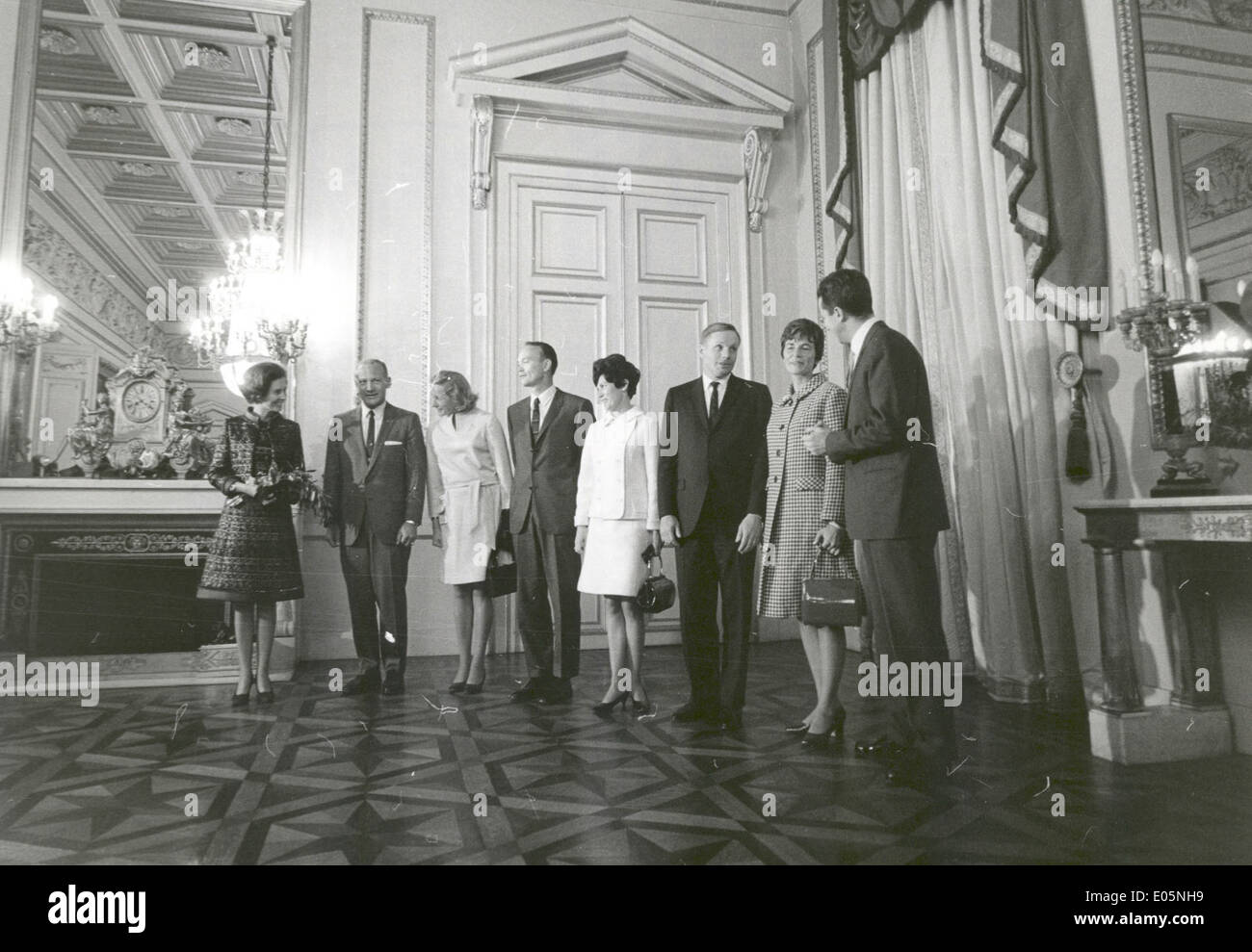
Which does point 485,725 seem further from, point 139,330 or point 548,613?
point 139,330

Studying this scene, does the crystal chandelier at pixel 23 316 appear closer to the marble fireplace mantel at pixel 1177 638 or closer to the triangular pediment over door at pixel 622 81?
the triangular pediment over door at pixel 622 81

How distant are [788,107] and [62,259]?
3.25 metres

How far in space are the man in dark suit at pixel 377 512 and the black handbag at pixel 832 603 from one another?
1555mm

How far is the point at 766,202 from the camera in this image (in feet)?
11.4

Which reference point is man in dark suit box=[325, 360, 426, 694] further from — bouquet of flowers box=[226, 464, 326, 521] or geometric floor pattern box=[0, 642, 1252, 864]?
geometric floor pattern box=[0, 642, 1252, 864]

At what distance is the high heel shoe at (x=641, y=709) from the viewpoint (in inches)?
91.7

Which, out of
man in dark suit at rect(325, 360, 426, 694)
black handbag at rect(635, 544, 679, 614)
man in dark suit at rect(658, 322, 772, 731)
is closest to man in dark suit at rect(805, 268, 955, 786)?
man in dark suit at rect(658, 322, 772, 731)

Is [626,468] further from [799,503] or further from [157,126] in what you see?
[157,126]

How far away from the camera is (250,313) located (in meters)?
3.33

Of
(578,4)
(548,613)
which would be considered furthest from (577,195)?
(548,613)

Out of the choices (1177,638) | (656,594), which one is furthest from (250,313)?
(1177,638)

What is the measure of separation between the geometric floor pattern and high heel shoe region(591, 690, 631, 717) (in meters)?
0.04

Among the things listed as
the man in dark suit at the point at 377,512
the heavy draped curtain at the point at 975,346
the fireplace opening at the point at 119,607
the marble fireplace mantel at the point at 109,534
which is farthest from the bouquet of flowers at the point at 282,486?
the heavy draped curtain at the point at 975,346

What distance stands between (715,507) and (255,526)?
5.39ft
